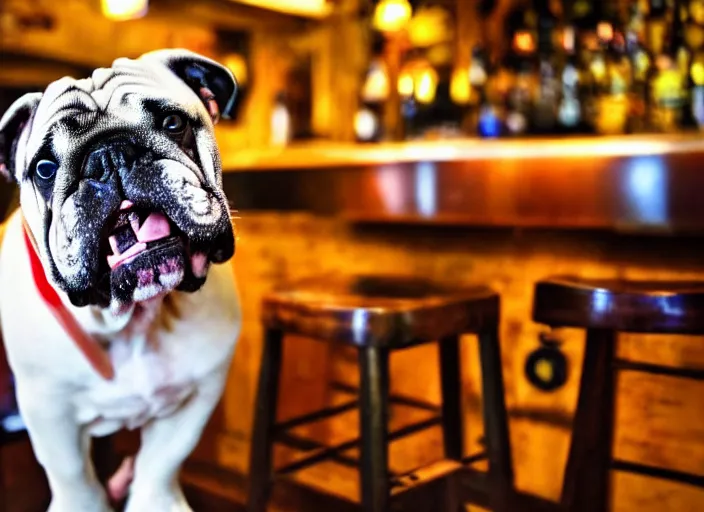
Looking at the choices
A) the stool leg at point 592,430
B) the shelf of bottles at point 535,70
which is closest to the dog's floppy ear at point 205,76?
the stool leg at point 592,430

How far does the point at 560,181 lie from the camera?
1346mm

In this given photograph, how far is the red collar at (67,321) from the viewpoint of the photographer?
1.98 feet

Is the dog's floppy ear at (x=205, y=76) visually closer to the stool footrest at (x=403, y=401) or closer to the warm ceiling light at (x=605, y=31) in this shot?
Answer: the stool footrest at (x=403, y=401)

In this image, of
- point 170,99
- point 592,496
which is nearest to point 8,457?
point 170,99

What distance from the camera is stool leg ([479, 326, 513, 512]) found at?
3.88 feet

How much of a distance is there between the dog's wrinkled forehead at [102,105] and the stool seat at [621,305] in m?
0.63

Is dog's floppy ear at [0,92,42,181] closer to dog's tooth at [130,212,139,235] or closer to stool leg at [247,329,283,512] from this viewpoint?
dog's tooth at [130,212,139,235]

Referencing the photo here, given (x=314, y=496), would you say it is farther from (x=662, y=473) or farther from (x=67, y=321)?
(x=67, y=321)

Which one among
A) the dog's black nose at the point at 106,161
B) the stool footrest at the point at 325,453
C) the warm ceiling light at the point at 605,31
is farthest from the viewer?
the warm ceiling light at the point at 605,31

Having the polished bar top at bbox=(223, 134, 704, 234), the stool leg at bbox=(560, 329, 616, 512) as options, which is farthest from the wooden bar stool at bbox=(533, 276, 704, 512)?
the polished bar top at bbox=(223, 134, 704, 234)

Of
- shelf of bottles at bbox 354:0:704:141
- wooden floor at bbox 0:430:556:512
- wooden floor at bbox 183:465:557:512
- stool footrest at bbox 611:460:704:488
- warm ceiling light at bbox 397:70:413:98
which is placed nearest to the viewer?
wooden floor at bbox 0:430:556:512

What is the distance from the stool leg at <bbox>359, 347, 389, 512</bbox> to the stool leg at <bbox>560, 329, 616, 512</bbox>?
0.29m

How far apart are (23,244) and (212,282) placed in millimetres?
170

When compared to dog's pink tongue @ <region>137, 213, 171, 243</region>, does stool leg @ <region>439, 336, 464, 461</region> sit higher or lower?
lower
